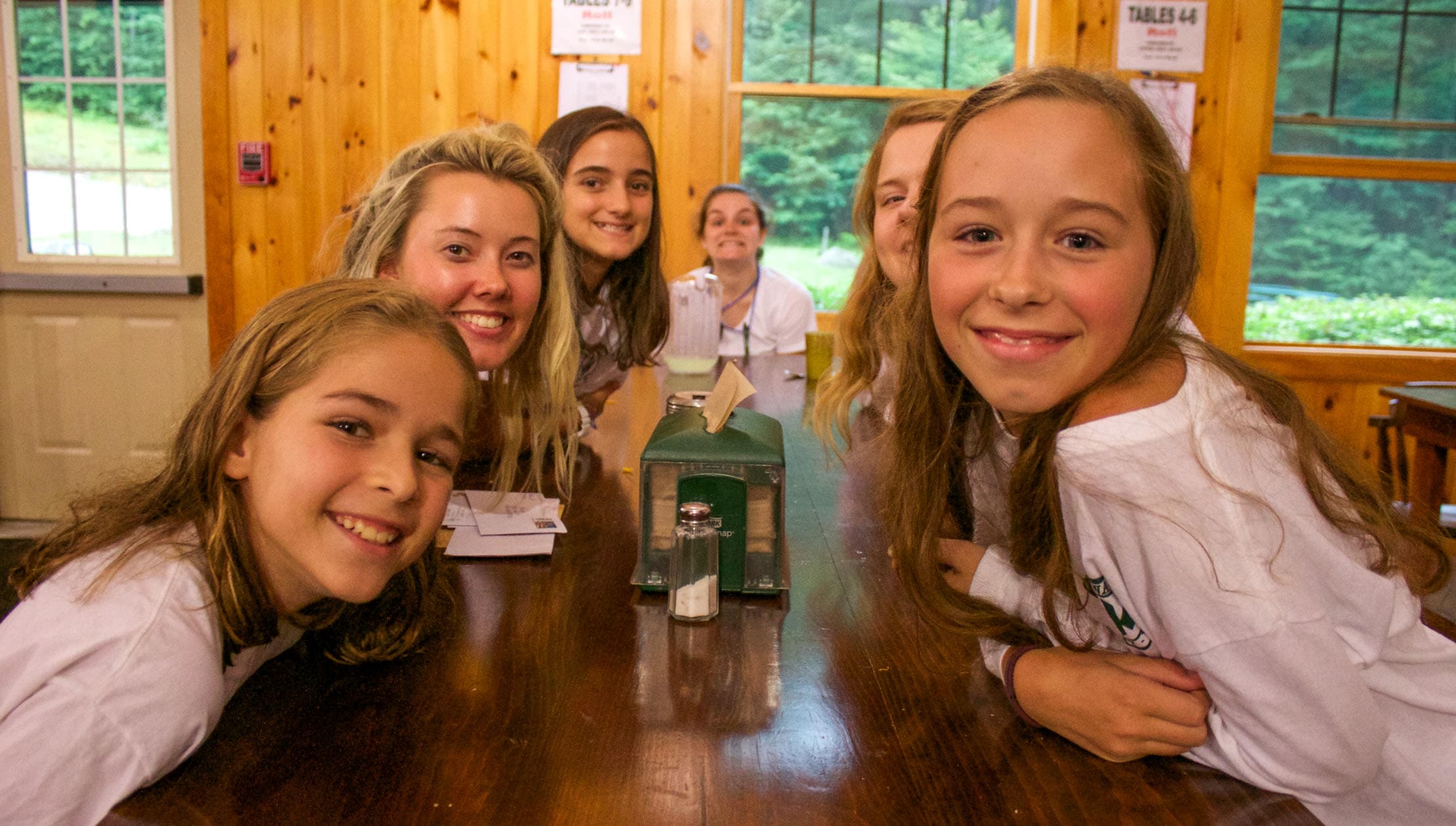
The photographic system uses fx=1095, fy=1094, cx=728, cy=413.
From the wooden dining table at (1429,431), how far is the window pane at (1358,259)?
4.27 ft

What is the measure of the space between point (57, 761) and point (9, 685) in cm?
13

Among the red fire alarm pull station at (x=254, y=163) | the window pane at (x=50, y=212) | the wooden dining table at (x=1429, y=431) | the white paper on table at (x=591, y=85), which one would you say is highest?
the white paper on table at (x=591, y=85)

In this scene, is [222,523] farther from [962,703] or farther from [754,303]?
[754,303]

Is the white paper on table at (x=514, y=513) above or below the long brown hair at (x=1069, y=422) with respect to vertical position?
below

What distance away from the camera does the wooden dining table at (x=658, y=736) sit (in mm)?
750

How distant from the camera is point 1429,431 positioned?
9.57ft

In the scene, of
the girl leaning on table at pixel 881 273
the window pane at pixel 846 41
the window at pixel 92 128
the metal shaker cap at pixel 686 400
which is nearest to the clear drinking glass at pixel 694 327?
the girl leaning on table at pixel 881 273

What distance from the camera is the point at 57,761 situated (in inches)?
29.1

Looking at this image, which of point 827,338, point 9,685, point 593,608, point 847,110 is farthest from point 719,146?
point 9,685

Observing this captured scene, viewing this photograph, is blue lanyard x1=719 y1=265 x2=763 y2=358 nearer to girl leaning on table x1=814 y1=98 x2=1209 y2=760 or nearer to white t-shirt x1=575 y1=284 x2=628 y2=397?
white t-shirt x1=575 y1=284 x2=628 y2=397

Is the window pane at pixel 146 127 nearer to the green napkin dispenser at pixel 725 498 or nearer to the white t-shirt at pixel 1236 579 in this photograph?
the green napkin dispenser at pixel 725 498

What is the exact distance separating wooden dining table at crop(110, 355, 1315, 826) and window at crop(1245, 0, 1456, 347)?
12.6 ft

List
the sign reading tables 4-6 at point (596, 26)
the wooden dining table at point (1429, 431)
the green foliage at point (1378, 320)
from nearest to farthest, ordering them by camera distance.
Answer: the wooden dining table at point (1429, 431), the sign reading tables 4-6 at point (596, 26), the green foliage at point (1378, 320)

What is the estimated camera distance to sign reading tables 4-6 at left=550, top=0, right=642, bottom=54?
4109 mm
